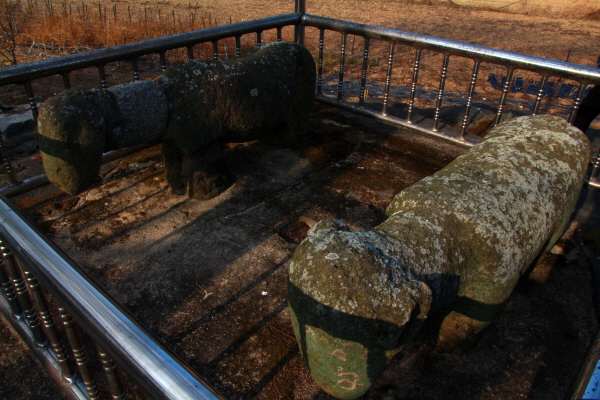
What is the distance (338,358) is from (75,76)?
30.1 ft

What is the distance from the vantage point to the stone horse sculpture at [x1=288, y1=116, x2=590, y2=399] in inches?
65.7

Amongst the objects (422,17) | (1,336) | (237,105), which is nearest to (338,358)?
(1,336)

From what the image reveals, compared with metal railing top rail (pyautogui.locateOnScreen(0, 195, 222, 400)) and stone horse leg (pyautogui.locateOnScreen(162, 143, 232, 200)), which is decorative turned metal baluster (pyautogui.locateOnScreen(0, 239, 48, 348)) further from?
stone horse leg (pyautogui.locateOnScreen(162, 143, 232, 200))

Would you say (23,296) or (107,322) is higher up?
(107,322)

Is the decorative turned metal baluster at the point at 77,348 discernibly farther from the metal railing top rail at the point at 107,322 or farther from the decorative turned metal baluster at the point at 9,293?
the decorative turned metal baluster at the point at 9,293

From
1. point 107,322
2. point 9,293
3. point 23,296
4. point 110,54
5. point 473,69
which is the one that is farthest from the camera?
point 473,69

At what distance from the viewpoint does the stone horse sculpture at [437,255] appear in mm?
1670

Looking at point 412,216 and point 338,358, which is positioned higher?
point 412,216

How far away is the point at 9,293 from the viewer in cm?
208

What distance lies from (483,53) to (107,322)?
3.67 meters

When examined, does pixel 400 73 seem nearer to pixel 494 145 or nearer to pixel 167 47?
pixel 167 47

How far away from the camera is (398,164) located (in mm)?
4074

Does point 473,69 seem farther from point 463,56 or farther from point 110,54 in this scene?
point 110,54

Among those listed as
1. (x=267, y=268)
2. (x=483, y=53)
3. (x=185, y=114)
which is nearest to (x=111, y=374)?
(x=267, y=268)
